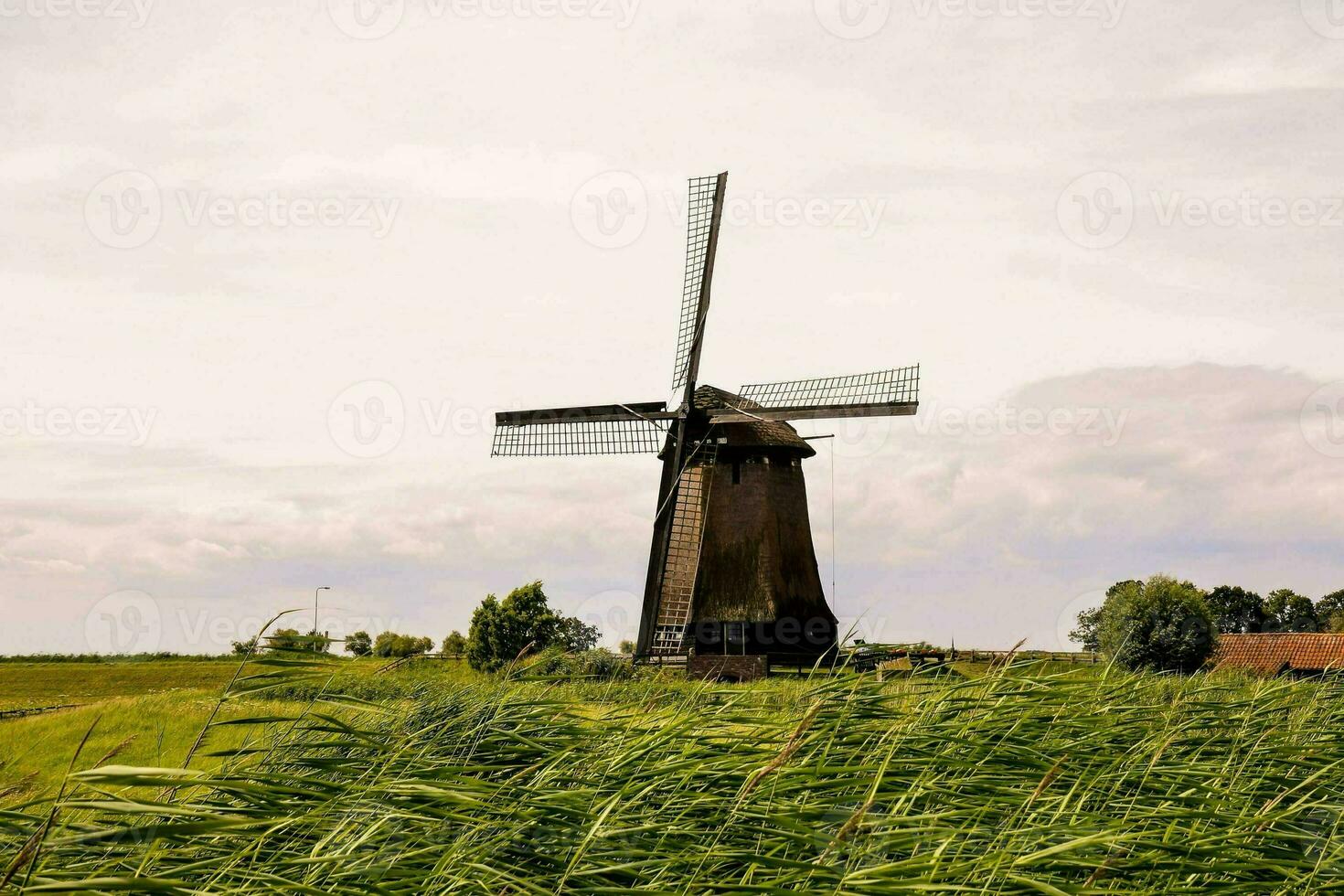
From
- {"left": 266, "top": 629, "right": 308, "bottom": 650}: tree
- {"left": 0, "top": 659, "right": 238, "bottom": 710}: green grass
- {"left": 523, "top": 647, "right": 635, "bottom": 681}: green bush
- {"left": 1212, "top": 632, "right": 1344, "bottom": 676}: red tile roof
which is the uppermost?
{"left": 266, "top": 629, "right": 308, "bottom": 650}: tree

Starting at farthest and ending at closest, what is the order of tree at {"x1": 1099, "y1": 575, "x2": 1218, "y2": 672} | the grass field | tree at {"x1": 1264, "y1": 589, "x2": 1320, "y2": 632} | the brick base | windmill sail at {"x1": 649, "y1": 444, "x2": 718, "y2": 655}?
tree at {"x1": 1264, "y1": 589, "x2": 1320, "y2": 632}, tree at {"x1": 1099, "y1": 575, "x2": 1218, "y2": 672}, windmill sail at {"x1": 649, "y1": 444, "x2": 718, "y2": 655}, the brick base, the grass field

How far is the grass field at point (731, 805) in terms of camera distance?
12.1ft

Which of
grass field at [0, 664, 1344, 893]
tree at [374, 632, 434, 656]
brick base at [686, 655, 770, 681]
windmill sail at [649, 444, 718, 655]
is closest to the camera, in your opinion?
grass field at [0, 664, 1344, 893]

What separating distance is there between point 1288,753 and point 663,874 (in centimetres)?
432

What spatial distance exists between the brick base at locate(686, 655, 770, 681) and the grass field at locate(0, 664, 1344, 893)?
15.8 m

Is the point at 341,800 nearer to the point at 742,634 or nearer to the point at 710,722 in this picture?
the point at 710,722

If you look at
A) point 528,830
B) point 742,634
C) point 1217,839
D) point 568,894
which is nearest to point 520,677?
point 528,830

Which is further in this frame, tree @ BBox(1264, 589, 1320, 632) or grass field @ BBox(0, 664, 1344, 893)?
tree @ BBox(1264, 589, 1320, 632)

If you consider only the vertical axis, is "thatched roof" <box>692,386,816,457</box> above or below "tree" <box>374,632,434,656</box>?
above

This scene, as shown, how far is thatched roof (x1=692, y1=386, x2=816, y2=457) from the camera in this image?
918 inches

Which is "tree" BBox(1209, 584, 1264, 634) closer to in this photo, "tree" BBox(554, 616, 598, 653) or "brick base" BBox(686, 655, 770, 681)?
"tree" BBox(554, 616, 598, 653)

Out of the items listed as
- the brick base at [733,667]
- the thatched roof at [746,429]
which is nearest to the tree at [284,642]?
the brick base at [733,667]

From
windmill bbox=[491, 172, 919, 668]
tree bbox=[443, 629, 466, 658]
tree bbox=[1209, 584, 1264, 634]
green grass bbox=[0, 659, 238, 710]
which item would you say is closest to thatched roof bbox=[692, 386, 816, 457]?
windmill bbox=[491, 172, 919, 668]

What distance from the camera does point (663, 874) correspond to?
400 centimetres
